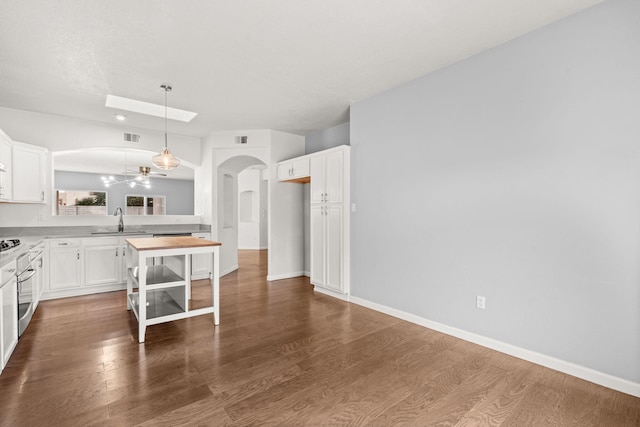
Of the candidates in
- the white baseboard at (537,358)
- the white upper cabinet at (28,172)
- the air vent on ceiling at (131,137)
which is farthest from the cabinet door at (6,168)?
Result: the white baseboard at (537,358)

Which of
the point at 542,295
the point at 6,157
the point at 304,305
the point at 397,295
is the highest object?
the point at 6,157

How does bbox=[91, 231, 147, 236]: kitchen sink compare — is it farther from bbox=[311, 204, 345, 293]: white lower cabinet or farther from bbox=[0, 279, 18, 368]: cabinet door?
bbox=[311, 204, 345, 293]: white lower cabinet

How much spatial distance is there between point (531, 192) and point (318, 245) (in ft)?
9.34

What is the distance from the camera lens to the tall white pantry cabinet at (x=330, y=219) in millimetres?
4207

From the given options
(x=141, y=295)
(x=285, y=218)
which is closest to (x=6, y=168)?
(x=141, y=295)

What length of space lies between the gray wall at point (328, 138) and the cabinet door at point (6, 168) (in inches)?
165

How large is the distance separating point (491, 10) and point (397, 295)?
2.84m

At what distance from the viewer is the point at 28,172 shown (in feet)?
13.5

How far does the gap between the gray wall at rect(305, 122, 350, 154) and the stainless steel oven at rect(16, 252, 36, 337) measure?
4236 mm

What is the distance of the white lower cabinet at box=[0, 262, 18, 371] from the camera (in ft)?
7.54

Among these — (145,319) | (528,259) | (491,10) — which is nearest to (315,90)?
(491,10)

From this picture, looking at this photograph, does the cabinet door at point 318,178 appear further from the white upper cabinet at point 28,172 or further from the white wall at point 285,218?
the white upper cabinet at point 28,172

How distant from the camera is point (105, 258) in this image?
184 inches

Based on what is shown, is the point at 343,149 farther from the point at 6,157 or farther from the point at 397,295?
the point at 6,157
